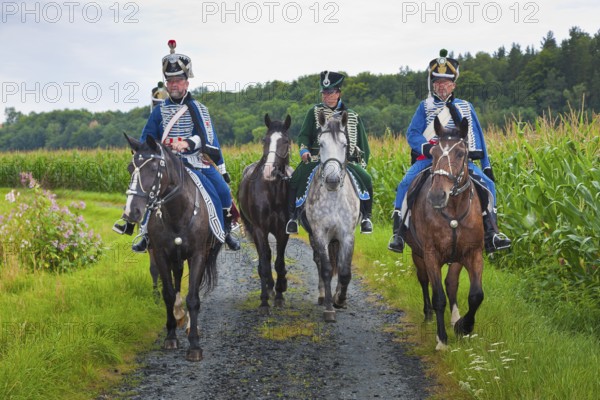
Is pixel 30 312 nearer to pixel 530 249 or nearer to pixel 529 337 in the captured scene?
pixel 529 337

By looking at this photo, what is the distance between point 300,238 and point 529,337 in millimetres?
10611

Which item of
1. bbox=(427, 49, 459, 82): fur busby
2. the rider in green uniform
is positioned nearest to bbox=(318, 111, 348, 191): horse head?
the rider in green uniform

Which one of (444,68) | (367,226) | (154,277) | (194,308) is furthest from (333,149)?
(154,277)

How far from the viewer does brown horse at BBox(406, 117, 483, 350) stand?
241 inches

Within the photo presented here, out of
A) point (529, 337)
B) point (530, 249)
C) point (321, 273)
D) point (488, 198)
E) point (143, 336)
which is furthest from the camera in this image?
point (530, 249)

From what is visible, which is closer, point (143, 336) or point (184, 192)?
point (184, 192)

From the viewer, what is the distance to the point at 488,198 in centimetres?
684

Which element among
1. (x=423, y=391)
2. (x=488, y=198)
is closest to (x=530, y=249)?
(x=488, y=198)

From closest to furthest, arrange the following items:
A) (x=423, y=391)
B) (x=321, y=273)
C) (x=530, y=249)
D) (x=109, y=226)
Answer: (x=423, y=391) → (x=321, y=273) → (x=530, y=249) → (x=109, y=226)

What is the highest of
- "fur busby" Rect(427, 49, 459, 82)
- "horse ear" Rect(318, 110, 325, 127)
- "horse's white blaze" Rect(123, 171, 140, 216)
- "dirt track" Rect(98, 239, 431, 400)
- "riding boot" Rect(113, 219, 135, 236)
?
"fur busby" Rect(427, 49, 459, 82)

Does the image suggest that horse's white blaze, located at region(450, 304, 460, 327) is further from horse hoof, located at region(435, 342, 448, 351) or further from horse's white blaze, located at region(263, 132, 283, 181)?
horse's white blaze, located at region(263, 132, 283, 181)

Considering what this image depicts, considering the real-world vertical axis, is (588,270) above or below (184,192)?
below

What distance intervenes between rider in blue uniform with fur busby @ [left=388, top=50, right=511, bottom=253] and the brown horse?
294mm

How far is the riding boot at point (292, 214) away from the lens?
8.84 meters
